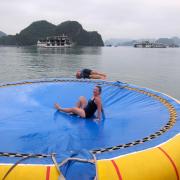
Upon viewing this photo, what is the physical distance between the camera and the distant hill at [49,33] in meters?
78.1

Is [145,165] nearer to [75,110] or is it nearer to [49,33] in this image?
[75,110]

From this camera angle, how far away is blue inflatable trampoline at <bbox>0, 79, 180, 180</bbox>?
2969 mm

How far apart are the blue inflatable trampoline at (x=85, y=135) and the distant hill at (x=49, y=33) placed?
7168 centimetres

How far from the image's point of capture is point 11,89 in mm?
6211

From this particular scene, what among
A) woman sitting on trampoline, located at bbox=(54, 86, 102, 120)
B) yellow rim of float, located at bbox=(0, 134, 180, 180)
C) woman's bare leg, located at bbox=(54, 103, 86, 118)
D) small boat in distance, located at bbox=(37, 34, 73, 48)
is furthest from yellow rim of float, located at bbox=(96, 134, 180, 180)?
small boat in distance, located at bbox=(37, 34, 73, 48)

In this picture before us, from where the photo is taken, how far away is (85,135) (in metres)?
3.84

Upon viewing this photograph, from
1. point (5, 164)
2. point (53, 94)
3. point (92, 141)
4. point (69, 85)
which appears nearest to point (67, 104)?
point (53, 94)

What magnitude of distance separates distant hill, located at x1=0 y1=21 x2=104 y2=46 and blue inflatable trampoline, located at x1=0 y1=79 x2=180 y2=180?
71.7 metres

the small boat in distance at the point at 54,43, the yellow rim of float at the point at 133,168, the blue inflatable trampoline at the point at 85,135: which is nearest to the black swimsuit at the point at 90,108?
the blue inflatable trampoline at the point at 85,135

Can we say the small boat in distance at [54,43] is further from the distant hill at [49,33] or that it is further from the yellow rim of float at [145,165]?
the yellow rim of float at [145,165]

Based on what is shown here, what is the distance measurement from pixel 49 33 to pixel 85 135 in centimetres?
7814

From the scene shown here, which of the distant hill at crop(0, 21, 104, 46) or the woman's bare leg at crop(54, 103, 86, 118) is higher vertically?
the distant hill at crop(0, 21, 104, 46)

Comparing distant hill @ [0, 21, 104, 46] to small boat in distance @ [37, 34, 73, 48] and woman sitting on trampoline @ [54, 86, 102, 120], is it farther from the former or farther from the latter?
woman sitting on trampoline @ [54, 86, 102, 120]

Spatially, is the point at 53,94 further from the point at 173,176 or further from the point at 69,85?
the point at 173,176
